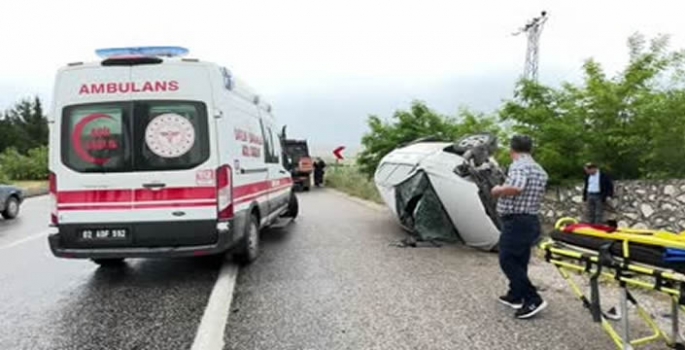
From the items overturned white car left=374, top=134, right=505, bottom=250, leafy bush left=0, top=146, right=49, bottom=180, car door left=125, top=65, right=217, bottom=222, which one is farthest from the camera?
leafy bush left=0, top=146, right=49, bottom=180

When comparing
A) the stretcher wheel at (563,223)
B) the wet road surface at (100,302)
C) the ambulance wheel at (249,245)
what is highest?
the stretcher wheel at (563,223)

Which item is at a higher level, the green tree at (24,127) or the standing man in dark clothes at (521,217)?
the green tree at (24,127)

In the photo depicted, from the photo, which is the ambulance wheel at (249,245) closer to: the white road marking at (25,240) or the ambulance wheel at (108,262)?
the ambulance wheel at (108,262)

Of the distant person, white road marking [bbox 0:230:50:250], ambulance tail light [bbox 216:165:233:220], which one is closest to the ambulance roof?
ambulance tail light [bbox 216:165:233:220]

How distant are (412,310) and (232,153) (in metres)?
2.99

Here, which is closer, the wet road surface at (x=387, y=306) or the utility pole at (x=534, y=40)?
the wet road surface at (x=387, y=306)

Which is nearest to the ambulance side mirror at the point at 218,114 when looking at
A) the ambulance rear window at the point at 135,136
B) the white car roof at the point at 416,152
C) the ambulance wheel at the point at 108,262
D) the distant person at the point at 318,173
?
the ambulance rear window at the point at 135,136

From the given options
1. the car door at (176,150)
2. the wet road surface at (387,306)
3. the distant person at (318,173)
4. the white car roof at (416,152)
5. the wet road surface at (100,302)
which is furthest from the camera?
the distant person at (318,173)

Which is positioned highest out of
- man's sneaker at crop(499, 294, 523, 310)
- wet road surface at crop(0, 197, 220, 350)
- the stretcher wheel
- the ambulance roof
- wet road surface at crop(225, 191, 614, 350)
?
the ambulance roof

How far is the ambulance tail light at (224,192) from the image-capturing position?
713 cm

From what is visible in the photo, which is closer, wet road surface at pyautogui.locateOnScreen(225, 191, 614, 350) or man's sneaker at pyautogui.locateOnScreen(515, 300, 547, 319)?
wet road surface at pyautogui.locateOnScreen(225, 191, 614, 350)

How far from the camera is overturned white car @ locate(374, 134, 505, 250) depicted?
9.38m

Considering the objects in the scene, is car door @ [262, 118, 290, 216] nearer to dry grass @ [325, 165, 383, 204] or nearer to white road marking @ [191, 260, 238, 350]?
white road marking @ [191, 260, 238, 350]

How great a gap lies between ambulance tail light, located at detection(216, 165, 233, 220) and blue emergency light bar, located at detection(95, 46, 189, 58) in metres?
1.62
